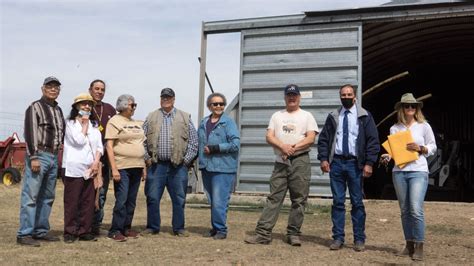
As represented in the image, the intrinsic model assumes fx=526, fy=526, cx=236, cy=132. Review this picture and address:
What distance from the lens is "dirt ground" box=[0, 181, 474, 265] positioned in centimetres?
Answer: 468

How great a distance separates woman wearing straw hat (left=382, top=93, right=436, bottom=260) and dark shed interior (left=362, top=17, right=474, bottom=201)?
4309 millimetres

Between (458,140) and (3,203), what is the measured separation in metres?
12.0

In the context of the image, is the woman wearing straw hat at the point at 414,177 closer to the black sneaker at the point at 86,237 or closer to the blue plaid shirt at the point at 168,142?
the blue plaid shirt at the point at 168,142

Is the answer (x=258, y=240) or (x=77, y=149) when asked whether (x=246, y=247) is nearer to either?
(x=258, y=240)

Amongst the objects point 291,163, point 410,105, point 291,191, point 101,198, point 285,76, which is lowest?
point 101,198

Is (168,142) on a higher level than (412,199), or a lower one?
higher

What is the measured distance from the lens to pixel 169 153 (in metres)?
5.76

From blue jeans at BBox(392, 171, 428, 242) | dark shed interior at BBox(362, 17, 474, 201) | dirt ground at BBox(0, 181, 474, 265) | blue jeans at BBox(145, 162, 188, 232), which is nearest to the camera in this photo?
dirt ground at BBox(0, 181, 474, 265)

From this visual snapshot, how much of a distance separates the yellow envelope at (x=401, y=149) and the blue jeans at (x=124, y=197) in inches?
104

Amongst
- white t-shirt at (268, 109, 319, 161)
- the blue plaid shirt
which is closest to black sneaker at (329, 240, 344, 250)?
white t-shirt at (268, 109, 319, 161)

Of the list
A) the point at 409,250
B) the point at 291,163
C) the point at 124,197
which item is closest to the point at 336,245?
the point at 409,250

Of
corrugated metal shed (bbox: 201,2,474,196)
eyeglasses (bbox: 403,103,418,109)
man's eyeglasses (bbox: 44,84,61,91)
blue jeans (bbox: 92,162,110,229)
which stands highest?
corrugated metal shed (bbox: 201,2,474,196)

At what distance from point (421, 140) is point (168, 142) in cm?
262

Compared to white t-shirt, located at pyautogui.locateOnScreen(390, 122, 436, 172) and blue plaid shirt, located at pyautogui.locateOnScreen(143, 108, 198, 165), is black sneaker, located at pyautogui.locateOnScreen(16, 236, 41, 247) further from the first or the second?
white t-shirt, located at pyautogui.locateOnScreen(390, 122, 436, 172)
